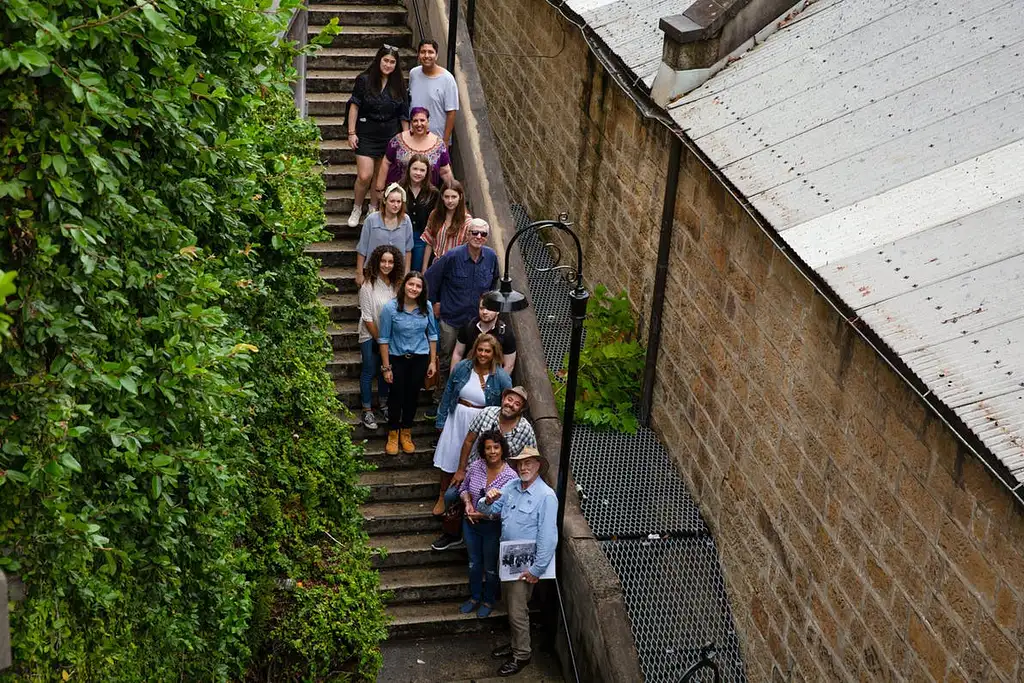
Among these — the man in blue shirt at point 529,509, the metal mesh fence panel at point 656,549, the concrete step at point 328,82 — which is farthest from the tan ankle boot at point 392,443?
the concrete step at point 328,82

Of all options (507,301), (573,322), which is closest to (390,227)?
(507,301)

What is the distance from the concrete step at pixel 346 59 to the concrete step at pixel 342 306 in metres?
2.88

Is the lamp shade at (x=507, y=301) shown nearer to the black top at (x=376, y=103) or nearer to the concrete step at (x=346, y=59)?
the black top at (x=376, y=103)

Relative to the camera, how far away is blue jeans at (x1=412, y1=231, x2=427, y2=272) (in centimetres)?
1174

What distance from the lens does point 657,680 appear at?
32.0ft

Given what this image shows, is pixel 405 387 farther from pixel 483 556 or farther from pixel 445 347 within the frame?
pixel 483 556

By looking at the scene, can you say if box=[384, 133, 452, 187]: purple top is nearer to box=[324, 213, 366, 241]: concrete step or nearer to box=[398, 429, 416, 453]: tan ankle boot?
box=[324, 213, 366, 241]: concrete step

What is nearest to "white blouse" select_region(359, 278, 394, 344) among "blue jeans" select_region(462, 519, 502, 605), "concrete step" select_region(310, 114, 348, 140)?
"blue jeans" select_region(462, 519, 502, 605)

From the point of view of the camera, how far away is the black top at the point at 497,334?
10.7 m

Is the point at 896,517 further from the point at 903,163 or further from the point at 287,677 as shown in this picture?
the point at 287,677

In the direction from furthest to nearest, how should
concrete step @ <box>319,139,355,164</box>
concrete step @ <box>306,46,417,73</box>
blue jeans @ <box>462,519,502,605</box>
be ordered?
concrete step @ <box>306,46,417,73</box>, concrete step @ <box>319,139,355,164</box>, blue jeans @ <box>462,519,502,605</box>

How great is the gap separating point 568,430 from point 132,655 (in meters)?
3.74

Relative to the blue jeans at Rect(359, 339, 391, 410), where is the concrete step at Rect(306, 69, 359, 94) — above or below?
above

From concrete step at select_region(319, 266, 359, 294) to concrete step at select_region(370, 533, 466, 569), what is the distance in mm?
2320
